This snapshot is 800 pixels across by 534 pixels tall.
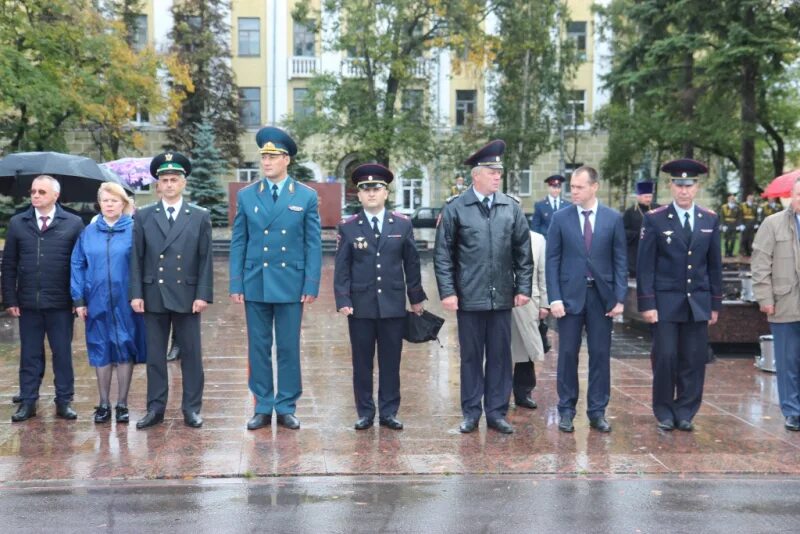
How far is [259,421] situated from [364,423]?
2.73 feet

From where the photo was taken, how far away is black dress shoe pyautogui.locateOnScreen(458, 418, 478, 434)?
775 cm

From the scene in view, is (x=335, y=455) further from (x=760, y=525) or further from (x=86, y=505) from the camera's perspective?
(x=760, y=525)

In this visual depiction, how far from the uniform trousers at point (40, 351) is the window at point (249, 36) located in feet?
143

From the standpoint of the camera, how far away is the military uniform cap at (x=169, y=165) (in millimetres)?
7922

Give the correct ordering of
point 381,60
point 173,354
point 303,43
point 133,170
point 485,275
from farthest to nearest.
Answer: point 303,43
point 381,60
point 133,170
point 173,354
point 485,275

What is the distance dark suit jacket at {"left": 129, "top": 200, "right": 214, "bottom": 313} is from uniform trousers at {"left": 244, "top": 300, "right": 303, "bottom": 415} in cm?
47

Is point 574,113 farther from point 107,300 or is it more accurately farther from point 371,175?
point 107,300

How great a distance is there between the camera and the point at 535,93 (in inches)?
1789

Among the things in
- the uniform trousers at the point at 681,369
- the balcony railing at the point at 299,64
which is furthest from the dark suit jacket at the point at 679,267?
the balcony railing at the point at 299,64

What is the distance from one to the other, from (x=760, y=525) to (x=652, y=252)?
2.95 metres

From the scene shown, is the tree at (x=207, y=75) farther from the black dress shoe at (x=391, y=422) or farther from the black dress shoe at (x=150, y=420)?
the black dress shoe at (x=391, y=422)

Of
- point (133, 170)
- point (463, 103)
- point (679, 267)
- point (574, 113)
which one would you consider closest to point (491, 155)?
point (679, 267)

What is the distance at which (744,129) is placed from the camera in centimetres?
2934

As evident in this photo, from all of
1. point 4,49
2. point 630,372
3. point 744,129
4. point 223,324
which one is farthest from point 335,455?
point 744,129
